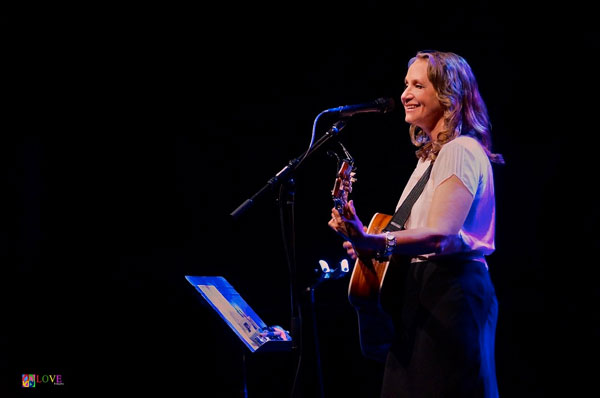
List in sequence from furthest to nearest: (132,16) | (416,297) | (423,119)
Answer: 1. (132,16)
2. (423,119)
3. (416,297)

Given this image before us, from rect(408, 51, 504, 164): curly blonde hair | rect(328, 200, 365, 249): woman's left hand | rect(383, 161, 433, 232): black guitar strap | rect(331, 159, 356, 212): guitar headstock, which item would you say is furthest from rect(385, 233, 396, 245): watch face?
rect(408, 51, 504, 164): curly blonde hair

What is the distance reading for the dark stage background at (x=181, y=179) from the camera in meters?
3.97

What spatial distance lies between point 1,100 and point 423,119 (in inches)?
144

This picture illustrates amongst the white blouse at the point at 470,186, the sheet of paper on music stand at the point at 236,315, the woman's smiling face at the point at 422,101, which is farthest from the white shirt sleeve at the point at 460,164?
the sheet of paper on music stand at the point at 236,315

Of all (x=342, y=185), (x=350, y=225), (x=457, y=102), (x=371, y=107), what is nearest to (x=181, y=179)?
(x=371, y=107)

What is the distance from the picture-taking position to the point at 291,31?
14.0 feet

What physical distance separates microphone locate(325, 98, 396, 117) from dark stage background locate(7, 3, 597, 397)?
5.50ft

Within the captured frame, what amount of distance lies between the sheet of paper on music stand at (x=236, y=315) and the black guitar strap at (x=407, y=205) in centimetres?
83

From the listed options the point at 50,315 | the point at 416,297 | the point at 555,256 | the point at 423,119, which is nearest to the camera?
the point at 416,297

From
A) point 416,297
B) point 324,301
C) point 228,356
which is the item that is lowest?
point 228,356

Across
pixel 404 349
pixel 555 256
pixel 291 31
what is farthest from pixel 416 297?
pixel 291 31

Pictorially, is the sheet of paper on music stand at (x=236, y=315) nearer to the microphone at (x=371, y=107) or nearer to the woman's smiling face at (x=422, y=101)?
the microphone at (x=371, y=107)

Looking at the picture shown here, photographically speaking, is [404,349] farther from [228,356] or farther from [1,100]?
[1,100]

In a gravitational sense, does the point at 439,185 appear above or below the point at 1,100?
below
